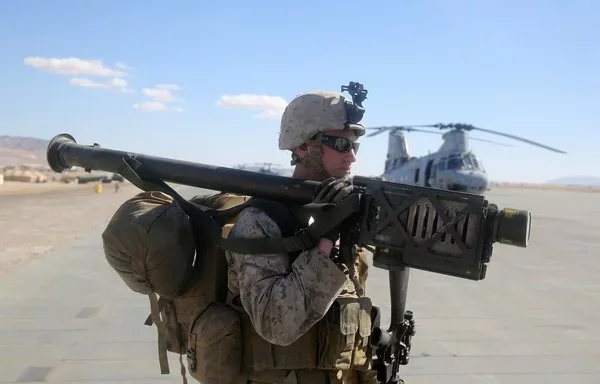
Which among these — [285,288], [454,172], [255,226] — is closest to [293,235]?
[255,226]

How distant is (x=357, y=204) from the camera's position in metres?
2.09

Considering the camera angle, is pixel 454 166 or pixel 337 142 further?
pixel 454 166

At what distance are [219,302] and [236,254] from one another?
0.25m

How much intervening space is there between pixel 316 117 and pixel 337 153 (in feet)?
0.57

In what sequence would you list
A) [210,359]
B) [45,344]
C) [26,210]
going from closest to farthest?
[210,359], [45,344], [26,210]

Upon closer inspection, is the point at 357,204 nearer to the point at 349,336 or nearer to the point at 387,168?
the point at 349,336

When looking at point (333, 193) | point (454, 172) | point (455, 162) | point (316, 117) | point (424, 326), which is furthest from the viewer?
point (455, 162)

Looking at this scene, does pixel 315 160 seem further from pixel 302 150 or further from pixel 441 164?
pixel 441 164

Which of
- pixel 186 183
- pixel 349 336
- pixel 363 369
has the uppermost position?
pixel 186 183

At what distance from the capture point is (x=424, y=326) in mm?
5617

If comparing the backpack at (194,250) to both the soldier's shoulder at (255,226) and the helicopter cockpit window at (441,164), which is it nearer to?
the soldier's shoulder at (255,226)

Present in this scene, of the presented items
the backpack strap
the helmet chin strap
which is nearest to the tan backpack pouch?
the backpack strap

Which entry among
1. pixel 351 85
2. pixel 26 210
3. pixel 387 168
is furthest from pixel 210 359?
pixel 387 168

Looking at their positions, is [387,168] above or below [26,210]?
above
